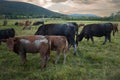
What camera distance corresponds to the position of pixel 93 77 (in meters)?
9.81

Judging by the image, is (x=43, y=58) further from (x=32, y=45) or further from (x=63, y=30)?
(x=63, y=30)

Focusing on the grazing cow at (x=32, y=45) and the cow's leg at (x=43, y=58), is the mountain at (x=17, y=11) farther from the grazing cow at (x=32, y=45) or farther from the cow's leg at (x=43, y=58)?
the cow's leg at (x=43, y=58)

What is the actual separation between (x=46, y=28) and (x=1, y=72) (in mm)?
4912

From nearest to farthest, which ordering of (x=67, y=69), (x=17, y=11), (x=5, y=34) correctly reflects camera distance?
(x=67, y=69)
(x=5, y=34)
(x=17, y=11)

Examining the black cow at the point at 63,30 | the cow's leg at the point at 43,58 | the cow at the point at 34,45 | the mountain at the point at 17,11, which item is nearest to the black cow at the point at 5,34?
the black cow at the point at 63,30

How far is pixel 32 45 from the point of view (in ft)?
34.3

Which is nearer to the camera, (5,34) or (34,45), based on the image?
(34,45)

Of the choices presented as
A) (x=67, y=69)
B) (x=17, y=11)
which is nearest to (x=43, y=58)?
(x=67, y=69)

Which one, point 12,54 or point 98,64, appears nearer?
point 98,64

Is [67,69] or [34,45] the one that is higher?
[34,45]

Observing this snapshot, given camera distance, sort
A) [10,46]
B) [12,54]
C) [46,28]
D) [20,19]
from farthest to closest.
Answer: [20,19], [46,28], [12,54], [10,46]

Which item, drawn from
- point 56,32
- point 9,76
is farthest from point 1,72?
point 56,32

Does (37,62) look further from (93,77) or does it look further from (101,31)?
(101,31)

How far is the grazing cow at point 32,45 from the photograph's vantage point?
34.1 ft
